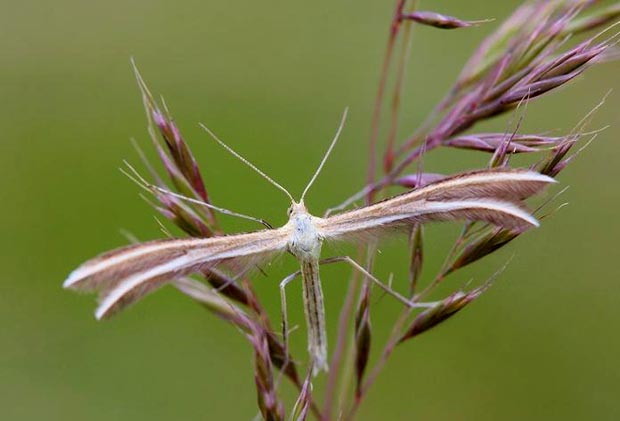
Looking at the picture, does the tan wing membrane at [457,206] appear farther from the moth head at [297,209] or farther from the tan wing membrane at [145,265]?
the tan wing membrane at [145,265]

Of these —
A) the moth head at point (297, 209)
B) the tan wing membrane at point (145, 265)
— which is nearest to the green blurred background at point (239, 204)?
the moth head at point (297, 209)

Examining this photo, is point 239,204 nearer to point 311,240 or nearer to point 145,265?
point 311,240

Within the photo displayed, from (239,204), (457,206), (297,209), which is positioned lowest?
(457,206)

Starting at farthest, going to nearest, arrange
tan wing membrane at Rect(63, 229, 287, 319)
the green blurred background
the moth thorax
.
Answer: the green blurred background → the moth thorax → tan wing membrane at Rect(63, 229, 287, 319)

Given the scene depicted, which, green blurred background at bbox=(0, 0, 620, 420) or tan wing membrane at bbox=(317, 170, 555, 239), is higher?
green blurred background at bbox=(0, 0, 620, 420)

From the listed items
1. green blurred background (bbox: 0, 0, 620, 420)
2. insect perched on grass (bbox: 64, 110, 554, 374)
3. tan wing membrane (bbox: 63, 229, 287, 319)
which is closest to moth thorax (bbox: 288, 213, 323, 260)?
insect perched on grass (bbox: 64, 110, 554, 374)

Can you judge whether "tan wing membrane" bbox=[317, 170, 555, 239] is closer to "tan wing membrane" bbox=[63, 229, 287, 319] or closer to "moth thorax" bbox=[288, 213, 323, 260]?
"moth thorax" bbox=[288, 213, 323, 260]

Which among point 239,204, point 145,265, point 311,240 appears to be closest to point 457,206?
point 311,240
